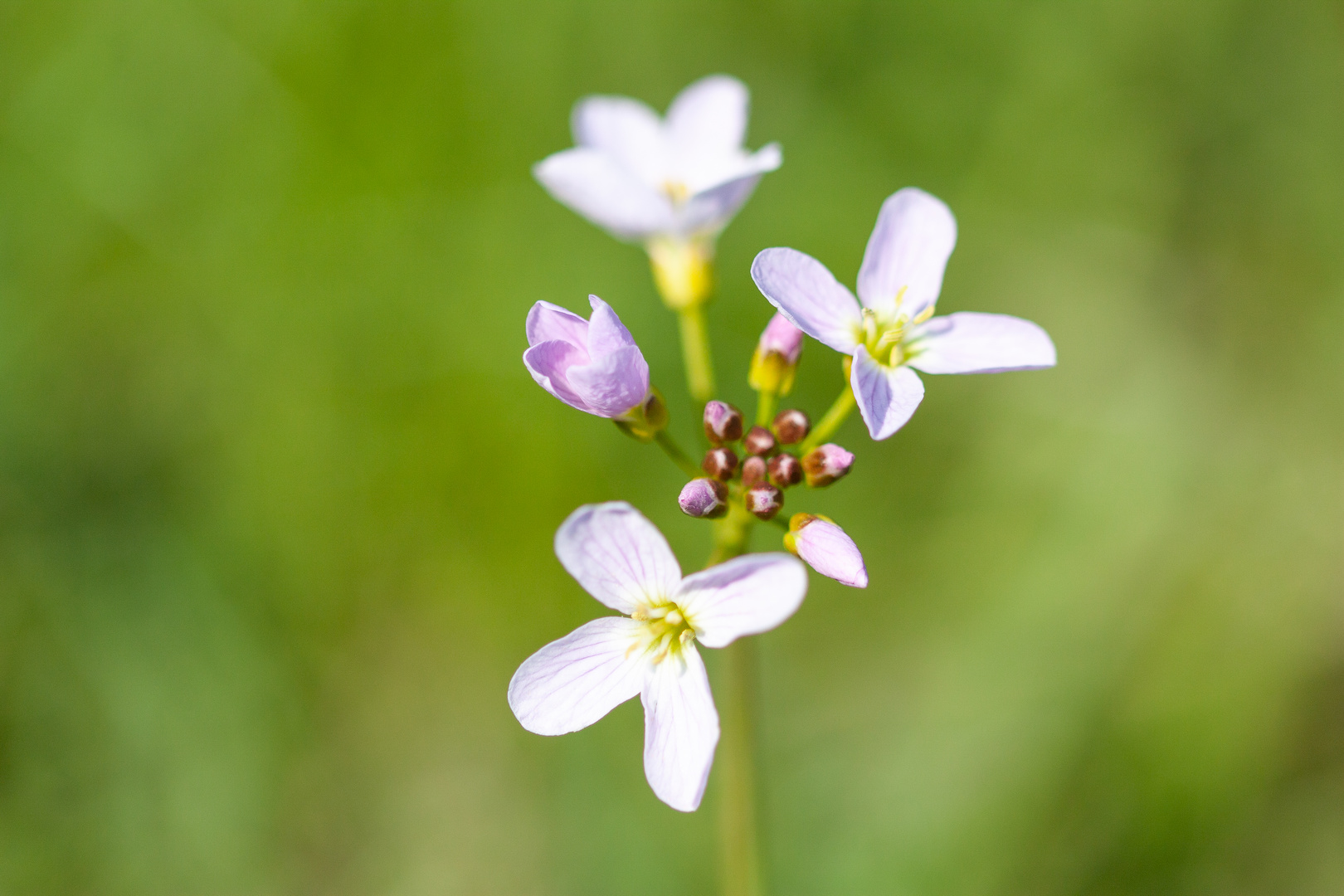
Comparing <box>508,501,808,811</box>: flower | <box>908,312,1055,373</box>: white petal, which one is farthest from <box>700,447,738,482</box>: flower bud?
<box>908,312,1055,373</box>: white petal

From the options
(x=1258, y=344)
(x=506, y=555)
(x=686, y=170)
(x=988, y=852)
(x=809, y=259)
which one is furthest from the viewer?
(x=1258, y=344)

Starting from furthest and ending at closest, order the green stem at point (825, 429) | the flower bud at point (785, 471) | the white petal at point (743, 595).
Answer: the green stem at point (825, 429), the flower bud at point (785, 471), the white petal at point (743, 595)

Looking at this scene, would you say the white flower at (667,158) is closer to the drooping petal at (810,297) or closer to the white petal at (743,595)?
the drooping petal at (810,297)

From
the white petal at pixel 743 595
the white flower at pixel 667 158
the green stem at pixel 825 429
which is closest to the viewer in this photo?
the white petal at pixel 743 595

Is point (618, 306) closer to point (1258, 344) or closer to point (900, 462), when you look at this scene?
point (900, 462)

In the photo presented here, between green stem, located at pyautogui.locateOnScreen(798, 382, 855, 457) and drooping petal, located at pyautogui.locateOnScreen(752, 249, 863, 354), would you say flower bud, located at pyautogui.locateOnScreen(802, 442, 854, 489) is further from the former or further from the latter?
drooping petal, located at pyautogui.locateOnScreen(752, 249, 863, 354)

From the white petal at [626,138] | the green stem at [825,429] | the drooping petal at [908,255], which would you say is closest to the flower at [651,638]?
the green stem at [825,429]

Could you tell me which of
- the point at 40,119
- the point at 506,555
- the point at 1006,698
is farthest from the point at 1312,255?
the point at 40,119
